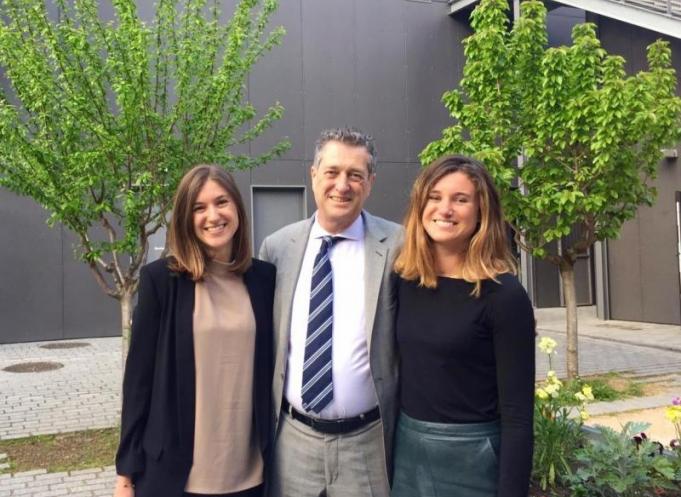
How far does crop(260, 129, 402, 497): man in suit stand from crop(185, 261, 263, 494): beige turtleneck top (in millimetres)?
145

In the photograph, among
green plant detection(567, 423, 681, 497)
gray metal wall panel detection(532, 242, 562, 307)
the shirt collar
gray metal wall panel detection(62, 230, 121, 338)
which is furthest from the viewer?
gray metal wall panel detection(532, 242, 562, 307)

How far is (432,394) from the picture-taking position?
2193 millimetres

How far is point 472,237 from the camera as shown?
2.23m

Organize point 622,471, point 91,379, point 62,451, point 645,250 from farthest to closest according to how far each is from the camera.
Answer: point 645,250
point 91,379
point 62,451
point 622,471

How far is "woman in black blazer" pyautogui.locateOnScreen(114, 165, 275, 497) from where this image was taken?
2383 mm

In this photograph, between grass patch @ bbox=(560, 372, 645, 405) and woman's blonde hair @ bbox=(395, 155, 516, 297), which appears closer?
woman's blonde hair @ bbox=(395, 155, 516, 297)

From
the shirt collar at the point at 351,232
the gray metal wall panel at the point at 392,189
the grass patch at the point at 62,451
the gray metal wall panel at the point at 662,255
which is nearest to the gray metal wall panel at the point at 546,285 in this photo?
the gray metal wall panel at the point at 662,255

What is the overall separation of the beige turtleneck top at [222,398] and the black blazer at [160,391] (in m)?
0.04

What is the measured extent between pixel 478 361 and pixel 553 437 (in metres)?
2.21

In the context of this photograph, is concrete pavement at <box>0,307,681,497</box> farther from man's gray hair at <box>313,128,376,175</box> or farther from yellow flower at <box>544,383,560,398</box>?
man's gray hair at <box>313,128,376,175</box>

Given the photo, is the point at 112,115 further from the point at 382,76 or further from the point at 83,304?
the point at 382,76

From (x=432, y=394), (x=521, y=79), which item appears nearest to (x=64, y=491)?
(x=432, y=394)

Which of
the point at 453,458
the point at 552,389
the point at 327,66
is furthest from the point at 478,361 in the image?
the point at 327,66

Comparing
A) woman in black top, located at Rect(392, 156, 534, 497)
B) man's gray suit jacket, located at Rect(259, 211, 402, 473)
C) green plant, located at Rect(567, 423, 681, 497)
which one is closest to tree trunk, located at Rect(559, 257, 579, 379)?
green plant, located at Rect(567, 423, 681, 497)
